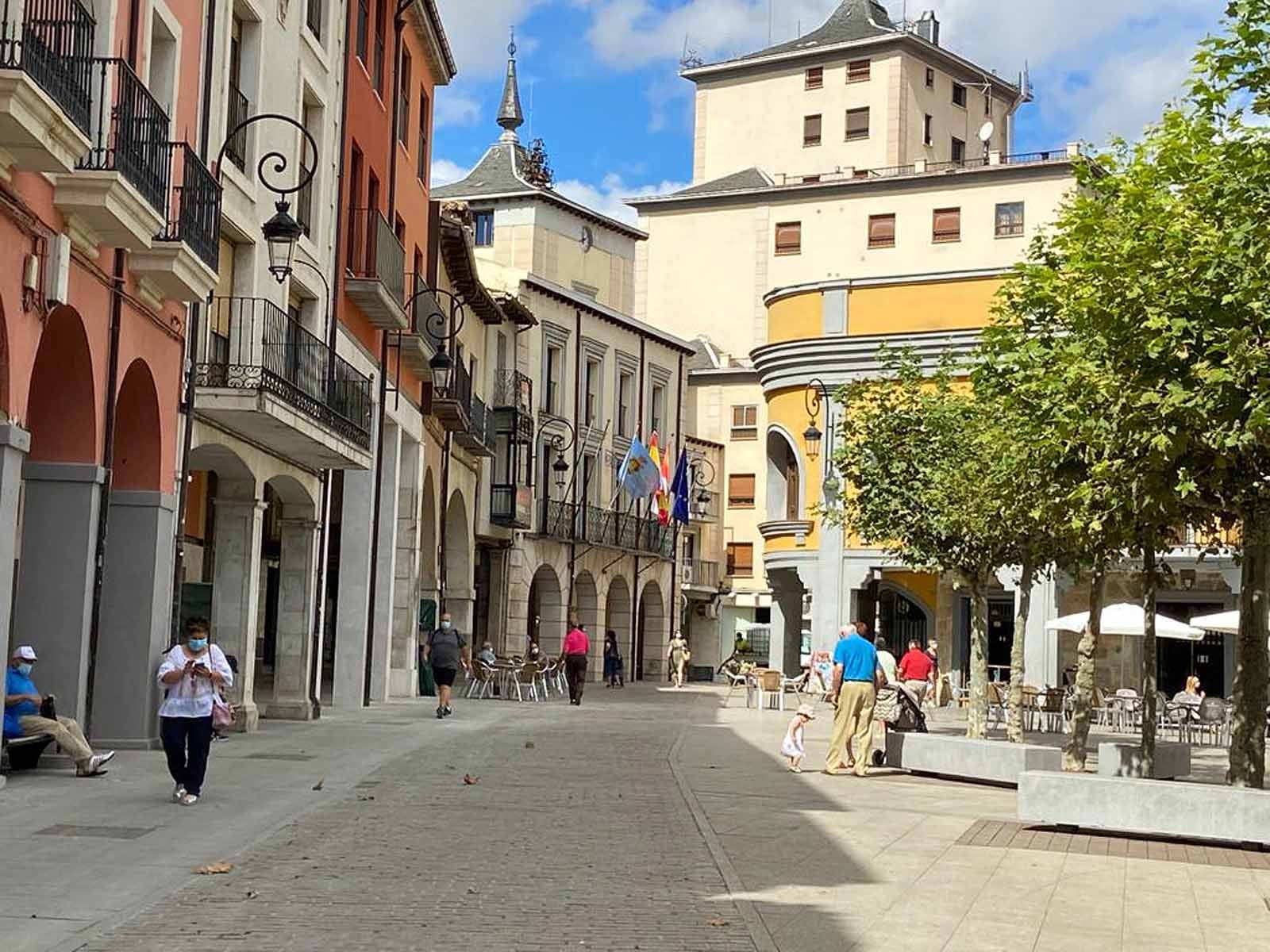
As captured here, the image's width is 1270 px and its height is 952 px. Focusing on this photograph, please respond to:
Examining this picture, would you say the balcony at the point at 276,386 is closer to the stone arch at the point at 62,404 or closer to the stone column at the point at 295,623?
the stone column at the point at 295,623

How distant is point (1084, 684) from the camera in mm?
20312

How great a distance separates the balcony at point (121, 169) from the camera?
14.6 metres

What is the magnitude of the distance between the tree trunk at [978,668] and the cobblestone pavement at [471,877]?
7.07 m

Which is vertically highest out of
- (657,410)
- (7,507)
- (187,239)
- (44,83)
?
(657,410)

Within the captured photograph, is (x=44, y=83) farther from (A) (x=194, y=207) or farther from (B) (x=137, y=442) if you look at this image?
(B) (x=137, y=442)

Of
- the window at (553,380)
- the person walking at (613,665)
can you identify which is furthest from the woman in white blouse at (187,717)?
the window at (553,380)

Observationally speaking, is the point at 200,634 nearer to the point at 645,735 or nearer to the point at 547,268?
the point at 645,735

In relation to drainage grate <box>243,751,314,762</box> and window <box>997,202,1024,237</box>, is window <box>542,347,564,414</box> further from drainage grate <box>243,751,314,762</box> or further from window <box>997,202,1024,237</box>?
drainage grate <box>243,751,314,762</box>

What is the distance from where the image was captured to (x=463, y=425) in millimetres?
39969

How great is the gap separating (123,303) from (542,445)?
35.7 meters

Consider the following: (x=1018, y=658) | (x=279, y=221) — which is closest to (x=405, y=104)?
(x=279, y=221)

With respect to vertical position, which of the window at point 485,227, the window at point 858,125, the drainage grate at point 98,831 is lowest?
the drainage grate at point 98,831

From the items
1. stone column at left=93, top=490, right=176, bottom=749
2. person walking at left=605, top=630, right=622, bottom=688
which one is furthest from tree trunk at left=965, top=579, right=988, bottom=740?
person walking at left=605, top=630, right=622, bottom=688

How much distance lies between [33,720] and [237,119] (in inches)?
372
